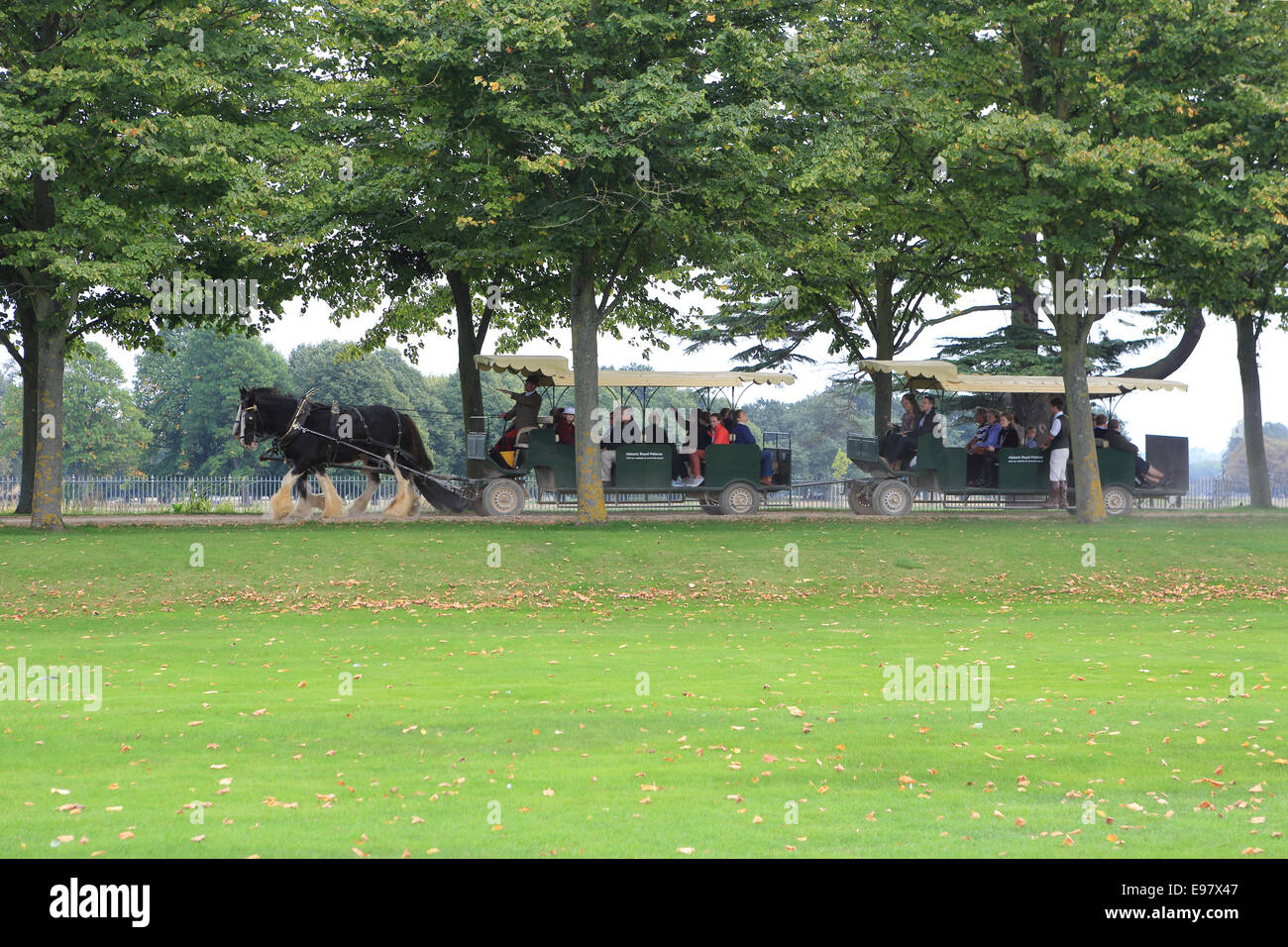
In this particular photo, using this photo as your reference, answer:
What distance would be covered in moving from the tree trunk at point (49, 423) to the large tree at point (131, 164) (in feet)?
0.09

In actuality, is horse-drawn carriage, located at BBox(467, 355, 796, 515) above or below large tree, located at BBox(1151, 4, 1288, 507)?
below

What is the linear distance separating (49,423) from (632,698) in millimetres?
17374

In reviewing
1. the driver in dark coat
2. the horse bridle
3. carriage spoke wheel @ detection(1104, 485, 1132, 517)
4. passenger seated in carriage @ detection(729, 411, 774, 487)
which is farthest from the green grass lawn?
carriage spoke wheel @ detection(1104, 485, 1132, 517)

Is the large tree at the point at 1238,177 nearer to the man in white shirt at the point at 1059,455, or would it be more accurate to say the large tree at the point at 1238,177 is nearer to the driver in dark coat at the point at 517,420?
the man in white shirt at the point at 1059,455

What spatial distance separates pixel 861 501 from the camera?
102 ft

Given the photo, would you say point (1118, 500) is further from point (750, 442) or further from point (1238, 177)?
point (750, 442)

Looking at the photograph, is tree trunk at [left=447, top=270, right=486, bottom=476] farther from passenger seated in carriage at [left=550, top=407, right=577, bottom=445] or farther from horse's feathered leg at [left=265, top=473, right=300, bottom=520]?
horse's feathered leg at [left=265, top=473, right=300, bottom=520]

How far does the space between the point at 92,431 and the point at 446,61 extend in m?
69.9

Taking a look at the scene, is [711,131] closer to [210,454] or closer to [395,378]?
[210,454]

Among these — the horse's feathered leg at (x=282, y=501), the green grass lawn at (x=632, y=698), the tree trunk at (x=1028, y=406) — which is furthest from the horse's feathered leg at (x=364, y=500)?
the tree trunk at (x=1028, y=406)

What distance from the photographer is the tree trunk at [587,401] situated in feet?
85.1

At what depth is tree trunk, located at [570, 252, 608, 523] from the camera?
85.1 ft

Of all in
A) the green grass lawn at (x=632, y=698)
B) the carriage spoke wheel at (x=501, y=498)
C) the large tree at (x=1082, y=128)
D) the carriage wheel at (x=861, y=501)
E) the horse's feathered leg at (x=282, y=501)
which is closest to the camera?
the green grass lawn at (x=632, y=698)
